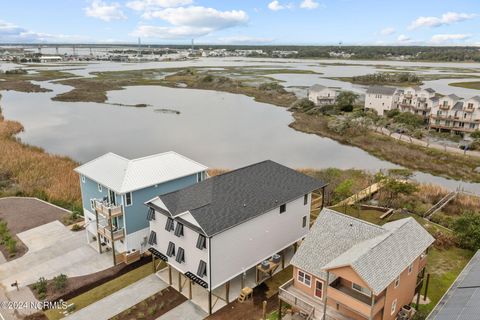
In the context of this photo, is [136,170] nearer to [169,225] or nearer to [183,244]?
[169,225]

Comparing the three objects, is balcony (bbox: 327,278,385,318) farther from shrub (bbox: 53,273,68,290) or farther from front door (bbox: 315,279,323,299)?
shrub (bbox: 53,273,68,290)

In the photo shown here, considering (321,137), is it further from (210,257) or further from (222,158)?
(210,257)

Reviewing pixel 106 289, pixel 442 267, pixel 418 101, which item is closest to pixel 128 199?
pixel 106 289

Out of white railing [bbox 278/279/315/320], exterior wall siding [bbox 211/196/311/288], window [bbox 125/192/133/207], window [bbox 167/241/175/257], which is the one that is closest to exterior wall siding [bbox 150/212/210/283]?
→ window [bbox 167/241/175/257]

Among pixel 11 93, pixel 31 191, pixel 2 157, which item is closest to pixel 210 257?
pixel 31 191

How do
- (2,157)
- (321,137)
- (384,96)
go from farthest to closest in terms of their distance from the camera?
(384,96) → (321,137) → (2,157)
